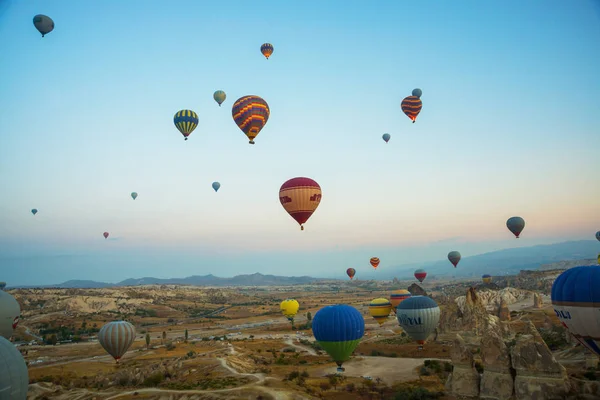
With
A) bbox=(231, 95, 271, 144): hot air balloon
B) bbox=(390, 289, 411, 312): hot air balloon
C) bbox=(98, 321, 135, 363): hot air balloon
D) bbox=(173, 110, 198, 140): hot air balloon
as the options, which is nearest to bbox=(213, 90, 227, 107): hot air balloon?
bbox=(173, 110, 198, 140): hot air balloon

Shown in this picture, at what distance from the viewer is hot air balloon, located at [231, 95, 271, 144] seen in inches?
1586

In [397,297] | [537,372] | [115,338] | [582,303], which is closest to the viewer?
[582,303]

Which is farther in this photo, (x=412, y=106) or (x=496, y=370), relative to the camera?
(x=412, y=106)

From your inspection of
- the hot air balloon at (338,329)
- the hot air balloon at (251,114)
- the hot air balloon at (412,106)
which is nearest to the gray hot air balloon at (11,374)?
the hot air balloon at (338,329)

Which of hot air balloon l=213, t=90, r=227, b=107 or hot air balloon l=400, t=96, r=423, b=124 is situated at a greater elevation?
hot air balloon l=213, t=90, r=227, b=107

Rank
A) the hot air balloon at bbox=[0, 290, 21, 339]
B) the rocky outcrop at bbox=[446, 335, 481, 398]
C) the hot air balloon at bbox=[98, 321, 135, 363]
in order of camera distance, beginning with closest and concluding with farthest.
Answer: the rocky outcrop at bbox=[446, 335, 481, 398] < the hot air balloon at bbox=[0, 290, 21, 339] < the hot air balloon at bbox=[98, 321, 135, 363]

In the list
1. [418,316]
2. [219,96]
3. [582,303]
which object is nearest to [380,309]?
[418,316]

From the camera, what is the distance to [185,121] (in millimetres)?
47969

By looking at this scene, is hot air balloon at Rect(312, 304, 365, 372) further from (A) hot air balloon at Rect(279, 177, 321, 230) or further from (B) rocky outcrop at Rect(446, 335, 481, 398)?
(A) hot air balloon at Rect(279, 177, 321, 230)

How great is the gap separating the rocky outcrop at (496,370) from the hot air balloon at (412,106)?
3661 cm

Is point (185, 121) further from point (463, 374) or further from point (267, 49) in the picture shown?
point (463, 374)

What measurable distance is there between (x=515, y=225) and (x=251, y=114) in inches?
1675

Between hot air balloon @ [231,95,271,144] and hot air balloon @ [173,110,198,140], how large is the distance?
9.15m

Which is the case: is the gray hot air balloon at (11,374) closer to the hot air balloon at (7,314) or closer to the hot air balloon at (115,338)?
the hot air balloon at (7,314)
